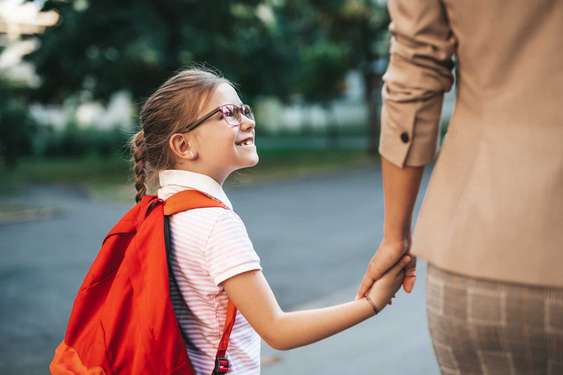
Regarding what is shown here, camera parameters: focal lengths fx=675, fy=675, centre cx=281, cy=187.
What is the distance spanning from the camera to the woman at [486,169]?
3.91ft

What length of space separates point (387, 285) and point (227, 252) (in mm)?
401

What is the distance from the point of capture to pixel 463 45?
129 cm

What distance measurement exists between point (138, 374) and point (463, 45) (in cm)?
104

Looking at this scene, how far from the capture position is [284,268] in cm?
735

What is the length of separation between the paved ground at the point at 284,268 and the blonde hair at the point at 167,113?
8.34ft

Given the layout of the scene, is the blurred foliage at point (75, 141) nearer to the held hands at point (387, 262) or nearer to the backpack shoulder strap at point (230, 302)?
the backpack shoulder strap at point (230, 302)

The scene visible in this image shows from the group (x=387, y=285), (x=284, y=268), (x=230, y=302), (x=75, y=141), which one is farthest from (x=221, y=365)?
(x=75, y=141)

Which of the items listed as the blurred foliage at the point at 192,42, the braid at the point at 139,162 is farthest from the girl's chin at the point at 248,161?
the blurred foliage at the point at 192,42

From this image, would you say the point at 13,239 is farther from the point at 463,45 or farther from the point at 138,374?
the point at 463,45

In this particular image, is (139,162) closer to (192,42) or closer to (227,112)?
(227,112)

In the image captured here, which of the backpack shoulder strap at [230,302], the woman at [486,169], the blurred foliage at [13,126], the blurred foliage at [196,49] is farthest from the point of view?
the blurred foliage at [196,49]

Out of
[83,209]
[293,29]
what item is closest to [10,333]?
[83,209]

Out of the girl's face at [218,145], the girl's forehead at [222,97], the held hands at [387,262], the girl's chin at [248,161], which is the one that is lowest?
the held hands at [387,262]

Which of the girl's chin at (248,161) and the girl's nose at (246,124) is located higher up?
the girl's nose at (246,124)
